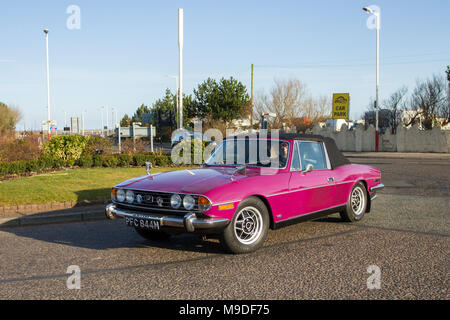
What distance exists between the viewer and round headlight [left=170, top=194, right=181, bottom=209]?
538 cm

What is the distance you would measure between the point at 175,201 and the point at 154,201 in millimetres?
370

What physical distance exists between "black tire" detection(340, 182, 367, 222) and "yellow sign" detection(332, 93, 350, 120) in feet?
96.5

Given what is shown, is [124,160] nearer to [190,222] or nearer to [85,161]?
[85,161]

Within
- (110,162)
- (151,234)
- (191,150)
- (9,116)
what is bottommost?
(151,234)

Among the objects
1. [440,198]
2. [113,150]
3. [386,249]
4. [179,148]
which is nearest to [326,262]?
[386,249]

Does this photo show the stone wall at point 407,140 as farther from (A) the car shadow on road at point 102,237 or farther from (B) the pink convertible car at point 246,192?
(A) the car shadow on road at point 102,237

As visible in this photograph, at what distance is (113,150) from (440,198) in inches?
526

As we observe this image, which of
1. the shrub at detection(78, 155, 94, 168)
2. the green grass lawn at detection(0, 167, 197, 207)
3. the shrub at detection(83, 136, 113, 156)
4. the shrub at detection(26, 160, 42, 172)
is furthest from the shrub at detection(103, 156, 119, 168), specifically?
the green grass lawn at detection(0, 167, 197, 207)

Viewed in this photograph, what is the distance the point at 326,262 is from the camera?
17.1 feet

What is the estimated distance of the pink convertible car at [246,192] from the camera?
17.4 ft

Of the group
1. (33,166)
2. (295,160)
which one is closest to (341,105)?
(33,166)

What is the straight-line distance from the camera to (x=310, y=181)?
21.5 feet

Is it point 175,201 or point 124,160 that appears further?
point 124,160

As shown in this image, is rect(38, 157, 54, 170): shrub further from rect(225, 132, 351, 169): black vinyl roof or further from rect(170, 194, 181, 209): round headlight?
rect(170, 194, 181, 209): round headlight
